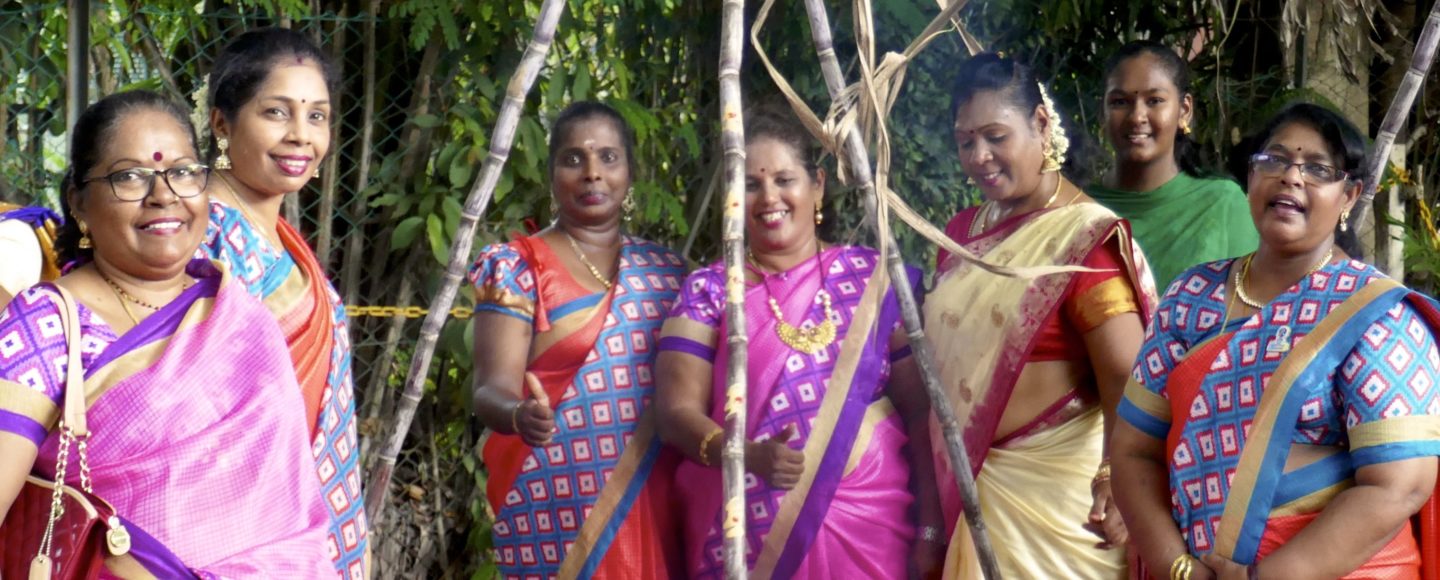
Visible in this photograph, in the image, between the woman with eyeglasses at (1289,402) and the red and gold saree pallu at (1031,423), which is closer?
the woman with eyeglasses at (1289,402)

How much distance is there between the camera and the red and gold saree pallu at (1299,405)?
9.95 feet

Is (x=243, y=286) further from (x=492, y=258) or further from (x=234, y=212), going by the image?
(x=492, y=258)

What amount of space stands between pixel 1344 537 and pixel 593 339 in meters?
1.87

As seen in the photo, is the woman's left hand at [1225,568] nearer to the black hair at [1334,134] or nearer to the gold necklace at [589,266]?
the black hair at [1334,134]

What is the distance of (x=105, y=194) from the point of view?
9.96ft

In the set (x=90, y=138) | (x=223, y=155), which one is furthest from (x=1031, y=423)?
(x=90, y=138)

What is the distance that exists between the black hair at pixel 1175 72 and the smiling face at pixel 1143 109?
0.01 metres

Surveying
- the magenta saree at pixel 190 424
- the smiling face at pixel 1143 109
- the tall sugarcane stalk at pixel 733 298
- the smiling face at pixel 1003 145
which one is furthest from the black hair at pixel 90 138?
the smiling face at pixel 1143 109

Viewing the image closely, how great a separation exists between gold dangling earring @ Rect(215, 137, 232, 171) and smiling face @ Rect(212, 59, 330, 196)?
1cm

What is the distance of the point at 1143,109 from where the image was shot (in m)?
4.57

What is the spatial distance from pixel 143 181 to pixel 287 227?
59 cm

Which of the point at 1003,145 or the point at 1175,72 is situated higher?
the point at 1175,72

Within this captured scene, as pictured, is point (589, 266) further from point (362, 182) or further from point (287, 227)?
point (362, 182)

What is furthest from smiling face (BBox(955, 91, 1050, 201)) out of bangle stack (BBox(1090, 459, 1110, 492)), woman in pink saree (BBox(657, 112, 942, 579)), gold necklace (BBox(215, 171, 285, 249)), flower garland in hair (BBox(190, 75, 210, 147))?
flower garland in hair (BBox(190, 75, 210, 147))
